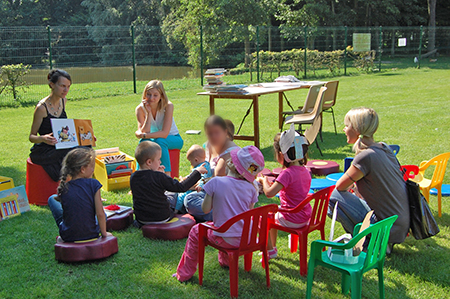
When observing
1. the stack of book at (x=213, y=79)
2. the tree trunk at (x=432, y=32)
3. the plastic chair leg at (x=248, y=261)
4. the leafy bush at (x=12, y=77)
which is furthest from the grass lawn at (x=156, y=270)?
the tree trunk at (x=432, y=32)

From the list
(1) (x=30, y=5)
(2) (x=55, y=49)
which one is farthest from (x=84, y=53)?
(1) (x=30, y=5)

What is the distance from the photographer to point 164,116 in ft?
18.0

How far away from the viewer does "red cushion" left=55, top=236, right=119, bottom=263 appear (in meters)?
3.56

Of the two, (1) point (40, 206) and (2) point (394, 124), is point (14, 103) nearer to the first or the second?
(1) point (40, 206)

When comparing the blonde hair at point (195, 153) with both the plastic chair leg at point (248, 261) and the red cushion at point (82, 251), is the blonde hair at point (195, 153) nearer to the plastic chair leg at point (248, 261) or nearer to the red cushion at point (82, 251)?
the red cushion at point (82, 251)

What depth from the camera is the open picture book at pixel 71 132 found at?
16.8 feet

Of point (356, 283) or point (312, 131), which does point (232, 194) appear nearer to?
point (356, 283)

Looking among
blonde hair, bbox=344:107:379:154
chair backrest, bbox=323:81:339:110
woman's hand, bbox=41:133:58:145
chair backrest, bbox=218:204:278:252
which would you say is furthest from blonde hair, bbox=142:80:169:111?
chair backrest, bbox=323:81:339:110

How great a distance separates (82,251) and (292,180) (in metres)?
1.79

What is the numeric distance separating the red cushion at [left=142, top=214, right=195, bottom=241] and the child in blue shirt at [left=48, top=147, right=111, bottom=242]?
1.75 feet

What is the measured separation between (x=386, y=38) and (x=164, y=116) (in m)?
30.1

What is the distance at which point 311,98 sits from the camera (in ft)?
25.9

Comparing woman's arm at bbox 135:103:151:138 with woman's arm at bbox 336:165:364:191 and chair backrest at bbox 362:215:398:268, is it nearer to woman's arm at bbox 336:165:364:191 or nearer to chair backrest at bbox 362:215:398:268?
woman's arm at bbox 336:165:364:191

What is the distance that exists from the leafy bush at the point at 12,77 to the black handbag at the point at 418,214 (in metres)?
13.0
